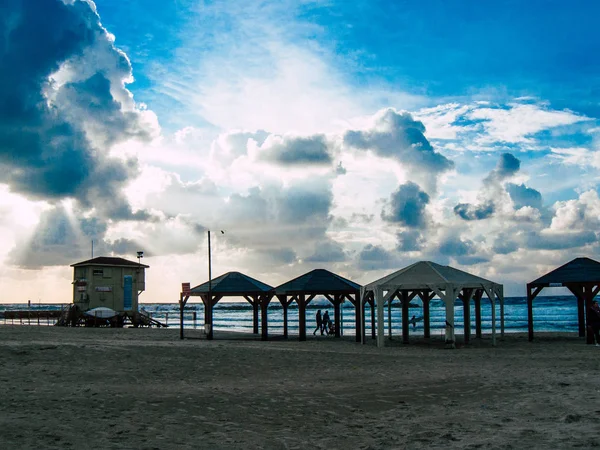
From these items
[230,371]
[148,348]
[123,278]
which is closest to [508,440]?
[230,371]

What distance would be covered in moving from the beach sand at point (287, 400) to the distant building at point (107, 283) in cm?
2643

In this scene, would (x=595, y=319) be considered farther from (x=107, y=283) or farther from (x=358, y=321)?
(x=107, y=283)

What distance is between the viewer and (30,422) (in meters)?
8.71

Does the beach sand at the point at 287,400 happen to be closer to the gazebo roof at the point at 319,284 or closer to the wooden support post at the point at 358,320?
the gazebo roof at the point at 319,284

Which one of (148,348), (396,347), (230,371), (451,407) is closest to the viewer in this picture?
(451,407)

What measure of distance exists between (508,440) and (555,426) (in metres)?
1.10

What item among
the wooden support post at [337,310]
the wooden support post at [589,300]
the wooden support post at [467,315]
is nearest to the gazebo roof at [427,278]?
the wooden support post at [467,315]

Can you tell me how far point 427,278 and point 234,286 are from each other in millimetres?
10199

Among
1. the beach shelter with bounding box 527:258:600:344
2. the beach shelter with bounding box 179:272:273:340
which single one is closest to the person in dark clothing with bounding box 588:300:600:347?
the beach shelter with bounding box 527:258:600:344

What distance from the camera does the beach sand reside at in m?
8.25

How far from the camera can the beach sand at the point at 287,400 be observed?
8250 mm

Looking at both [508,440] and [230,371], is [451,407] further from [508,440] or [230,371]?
[230,371]

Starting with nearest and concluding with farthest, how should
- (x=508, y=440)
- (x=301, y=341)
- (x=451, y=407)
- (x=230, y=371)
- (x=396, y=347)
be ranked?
(x=508, y=440), (x=451, y=407), (x=230, y=371), (x=396, y=347), (x=301, y=341)

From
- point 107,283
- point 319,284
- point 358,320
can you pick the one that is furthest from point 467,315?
point 107,283
